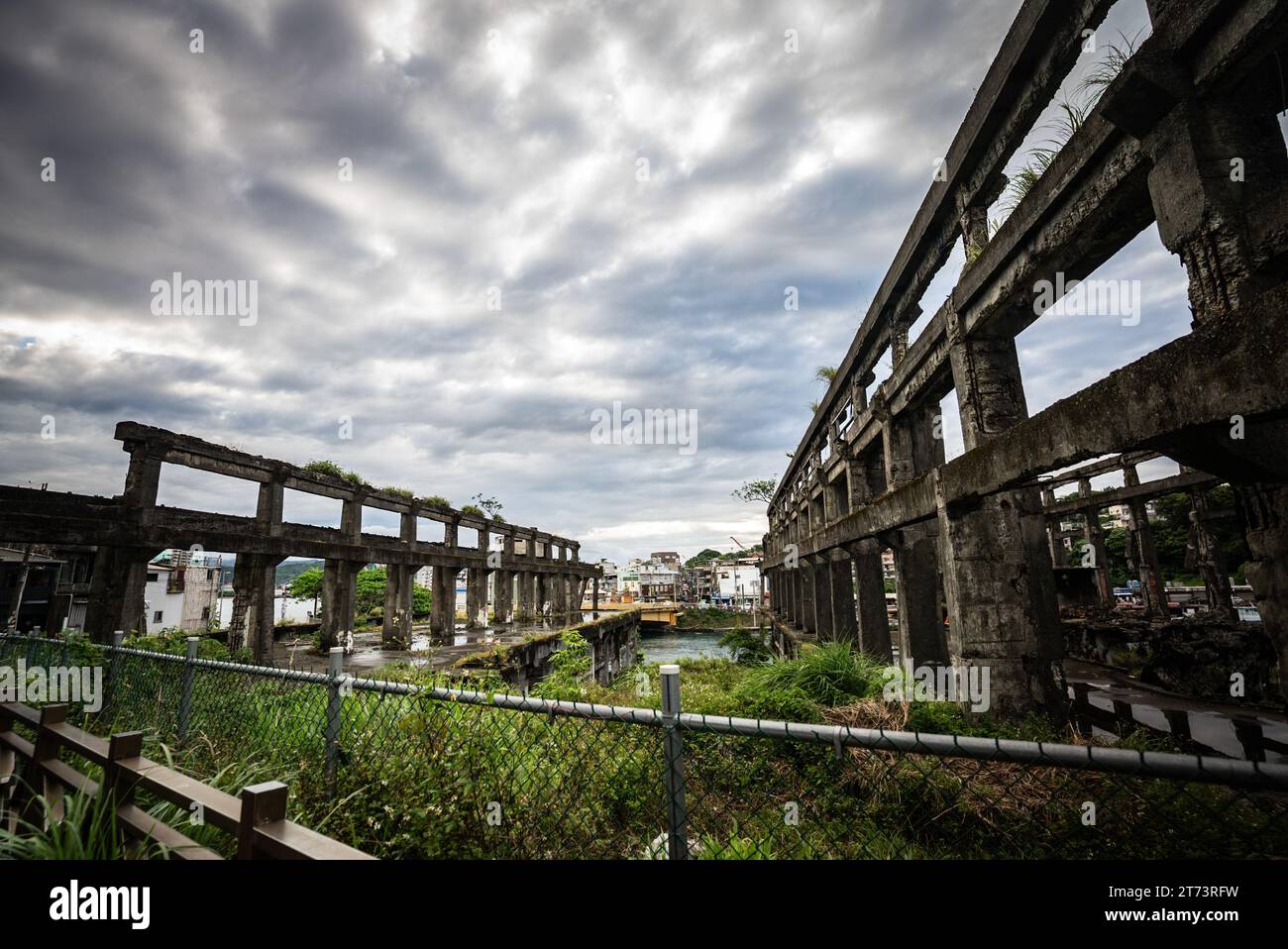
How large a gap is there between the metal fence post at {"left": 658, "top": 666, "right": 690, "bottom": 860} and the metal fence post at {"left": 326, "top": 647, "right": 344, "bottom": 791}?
8.12 feet

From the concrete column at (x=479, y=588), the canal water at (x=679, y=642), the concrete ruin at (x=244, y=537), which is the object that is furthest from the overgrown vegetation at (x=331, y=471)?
the canal water at (x=679, y=642)

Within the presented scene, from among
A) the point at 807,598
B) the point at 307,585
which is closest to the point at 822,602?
the point at 807,598

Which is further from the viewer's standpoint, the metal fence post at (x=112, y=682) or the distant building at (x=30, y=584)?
the distant building at (x=30, y=584)

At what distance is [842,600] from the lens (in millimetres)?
15078

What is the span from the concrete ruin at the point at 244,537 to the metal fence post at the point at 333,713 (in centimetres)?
874

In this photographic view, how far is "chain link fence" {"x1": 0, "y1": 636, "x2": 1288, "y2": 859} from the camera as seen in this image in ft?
10.7

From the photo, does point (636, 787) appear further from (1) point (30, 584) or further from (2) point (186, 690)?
(1) point (30, 584)

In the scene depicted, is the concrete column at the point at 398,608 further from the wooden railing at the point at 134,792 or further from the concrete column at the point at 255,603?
the wooden railing at the point at 134,792

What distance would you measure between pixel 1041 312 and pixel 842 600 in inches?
407

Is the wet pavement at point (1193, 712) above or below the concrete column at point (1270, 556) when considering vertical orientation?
below

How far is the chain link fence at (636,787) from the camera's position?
10.7 ft
